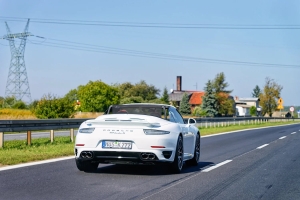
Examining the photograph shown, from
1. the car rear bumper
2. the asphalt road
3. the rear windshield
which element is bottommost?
the asphalt road

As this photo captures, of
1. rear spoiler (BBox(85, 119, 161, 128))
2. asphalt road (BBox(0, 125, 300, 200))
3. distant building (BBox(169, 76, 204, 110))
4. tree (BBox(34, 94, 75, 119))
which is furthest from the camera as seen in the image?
distant building (BBox(169, 76, 204, 110))

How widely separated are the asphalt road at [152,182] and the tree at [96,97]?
244 feet

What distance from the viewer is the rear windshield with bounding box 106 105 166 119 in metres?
10.7

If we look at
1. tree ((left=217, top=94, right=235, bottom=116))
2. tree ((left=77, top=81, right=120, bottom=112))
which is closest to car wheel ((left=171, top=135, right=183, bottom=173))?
tree ((left=77, top=81, right=120, bottom=112))

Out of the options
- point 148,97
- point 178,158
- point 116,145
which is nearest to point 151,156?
point 116,145

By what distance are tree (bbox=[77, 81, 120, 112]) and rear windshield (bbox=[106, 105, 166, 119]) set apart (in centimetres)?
7515

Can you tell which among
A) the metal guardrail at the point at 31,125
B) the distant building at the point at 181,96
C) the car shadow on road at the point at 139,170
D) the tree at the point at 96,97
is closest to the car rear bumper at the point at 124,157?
the car shadow on road at the point at 139,170

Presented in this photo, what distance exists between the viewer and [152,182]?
892 cm

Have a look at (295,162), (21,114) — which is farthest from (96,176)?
(21,114)

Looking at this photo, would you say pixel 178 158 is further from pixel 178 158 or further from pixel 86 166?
pixel 86 166

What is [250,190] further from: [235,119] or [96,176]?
[235,119]

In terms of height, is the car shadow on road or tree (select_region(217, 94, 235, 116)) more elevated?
tree (select_region(217, 94, 235, 116))

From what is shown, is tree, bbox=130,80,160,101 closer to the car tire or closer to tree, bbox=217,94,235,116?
tree, bbox=217,94,235,116

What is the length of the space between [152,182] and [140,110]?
2.34m
